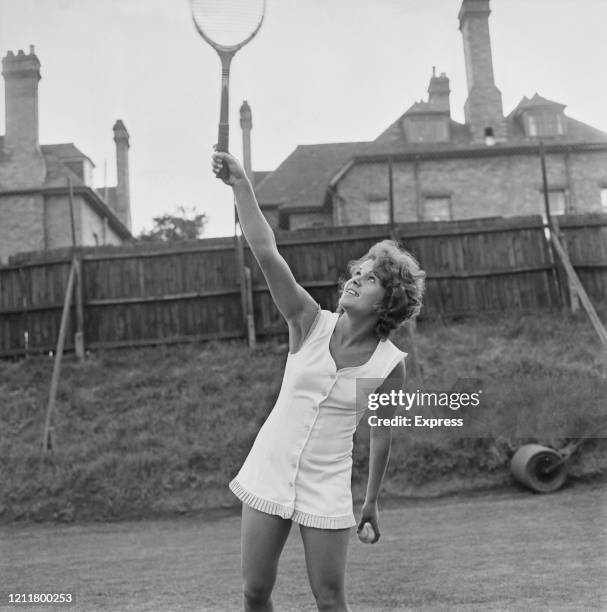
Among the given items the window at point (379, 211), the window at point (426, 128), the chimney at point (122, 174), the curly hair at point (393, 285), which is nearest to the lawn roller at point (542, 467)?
the curly hair at point (393, 285)

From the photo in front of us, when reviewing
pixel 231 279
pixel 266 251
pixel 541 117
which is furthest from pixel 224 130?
pixel 541 117

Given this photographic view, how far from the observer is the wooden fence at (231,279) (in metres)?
13.2

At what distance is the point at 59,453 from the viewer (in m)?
9.57

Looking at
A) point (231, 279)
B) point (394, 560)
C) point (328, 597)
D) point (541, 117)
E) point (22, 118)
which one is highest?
point (541, 117)

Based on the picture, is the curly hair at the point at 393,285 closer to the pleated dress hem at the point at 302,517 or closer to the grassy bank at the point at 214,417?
the pleated dress hem at the point at 302,517

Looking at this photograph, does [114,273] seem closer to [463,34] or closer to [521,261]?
[521,261]

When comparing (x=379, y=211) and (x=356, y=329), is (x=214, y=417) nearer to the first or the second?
(x=356, y=329)

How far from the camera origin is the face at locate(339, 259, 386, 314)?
101 inches

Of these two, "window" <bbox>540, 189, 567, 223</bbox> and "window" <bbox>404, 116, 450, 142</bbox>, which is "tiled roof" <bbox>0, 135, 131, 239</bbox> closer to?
"window" <bbox>404, 116, 450, 142</bbox>

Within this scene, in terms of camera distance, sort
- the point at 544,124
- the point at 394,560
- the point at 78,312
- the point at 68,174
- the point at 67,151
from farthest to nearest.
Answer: the point at 67,151, the point at 544,124, the point at 68,174, the point at 78,312, the point at 394,560

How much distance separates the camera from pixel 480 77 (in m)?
19.8

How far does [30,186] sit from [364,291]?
59.3ft

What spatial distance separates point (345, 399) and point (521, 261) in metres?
11.7

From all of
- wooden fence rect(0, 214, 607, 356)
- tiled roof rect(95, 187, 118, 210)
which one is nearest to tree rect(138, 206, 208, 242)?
tiled roof rect(95, 187, 118, 210)
